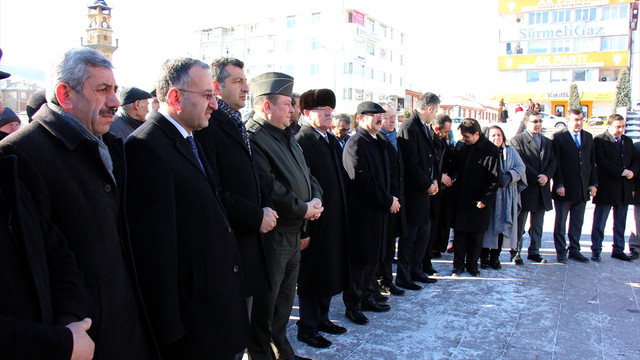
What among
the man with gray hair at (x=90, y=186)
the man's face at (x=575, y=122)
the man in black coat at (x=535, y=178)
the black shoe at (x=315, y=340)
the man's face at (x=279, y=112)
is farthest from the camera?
the man's face at (x=575, y=122)

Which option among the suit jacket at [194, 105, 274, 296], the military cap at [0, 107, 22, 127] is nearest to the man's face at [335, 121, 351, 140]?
the suit jacket at [194, 105, 274, 296]

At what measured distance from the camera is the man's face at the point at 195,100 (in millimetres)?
2352

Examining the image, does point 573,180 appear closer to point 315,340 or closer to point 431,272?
point 431,272

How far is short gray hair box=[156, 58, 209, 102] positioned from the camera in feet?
7.71

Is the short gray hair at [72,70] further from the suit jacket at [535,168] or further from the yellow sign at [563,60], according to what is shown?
the yellow sign at [563,60]

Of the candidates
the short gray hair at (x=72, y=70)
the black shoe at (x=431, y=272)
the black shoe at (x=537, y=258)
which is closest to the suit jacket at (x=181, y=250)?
the short gray hair at (x=72, y=70)

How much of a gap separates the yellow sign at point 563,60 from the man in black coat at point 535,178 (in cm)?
5939

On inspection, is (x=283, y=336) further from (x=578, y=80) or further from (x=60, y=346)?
(x=578, y=80)

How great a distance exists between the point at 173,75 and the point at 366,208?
2560 millimetres

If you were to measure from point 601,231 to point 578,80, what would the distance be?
196 ft

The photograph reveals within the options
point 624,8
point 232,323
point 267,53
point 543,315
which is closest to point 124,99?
point 232,323

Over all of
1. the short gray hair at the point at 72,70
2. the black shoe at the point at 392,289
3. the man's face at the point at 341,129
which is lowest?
the black shoe at the point at 392,289

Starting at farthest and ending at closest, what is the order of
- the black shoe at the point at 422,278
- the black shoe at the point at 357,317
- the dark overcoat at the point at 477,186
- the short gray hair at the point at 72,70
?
the dark overcoat at the point at 477,186
the black shoe at the point at 422,278
the black shoe at the point at 357,317
the short gray hair at the point at 72,70

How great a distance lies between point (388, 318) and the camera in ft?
14.6
